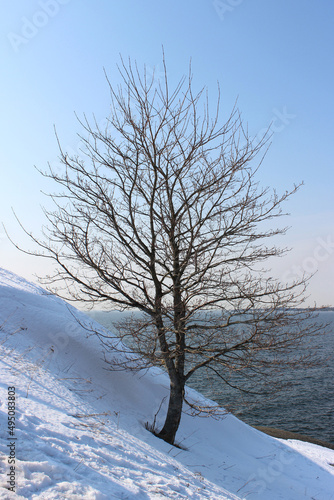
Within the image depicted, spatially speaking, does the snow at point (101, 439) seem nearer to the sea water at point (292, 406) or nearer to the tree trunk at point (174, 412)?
the tree trunk at point (174, 412)

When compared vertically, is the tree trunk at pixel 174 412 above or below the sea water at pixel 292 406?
below

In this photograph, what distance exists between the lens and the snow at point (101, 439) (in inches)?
148

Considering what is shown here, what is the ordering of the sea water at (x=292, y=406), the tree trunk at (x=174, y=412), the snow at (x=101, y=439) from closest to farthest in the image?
the snow at (x=101, y=439)
the tree trunk at (x=174, y=412)
the sea water at (x=292, y=406)

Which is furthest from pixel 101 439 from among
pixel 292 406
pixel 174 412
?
pixel 292 406

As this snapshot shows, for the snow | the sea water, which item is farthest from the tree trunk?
the sea water

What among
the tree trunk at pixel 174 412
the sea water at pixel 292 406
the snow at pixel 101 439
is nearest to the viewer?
the snow at pixel 101 439

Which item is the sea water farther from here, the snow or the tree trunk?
the tree trunk

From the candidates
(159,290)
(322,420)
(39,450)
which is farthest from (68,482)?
(322,420)

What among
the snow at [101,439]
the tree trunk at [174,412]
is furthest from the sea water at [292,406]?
the tree trunk at [174,412]

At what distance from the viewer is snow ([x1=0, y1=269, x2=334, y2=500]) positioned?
3756mm

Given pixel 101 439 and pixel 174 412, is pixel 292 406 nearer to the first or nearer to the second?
pixel 174 412

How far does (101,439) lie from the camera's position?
502cm

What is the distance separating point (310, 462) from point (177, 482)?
27.0 feet

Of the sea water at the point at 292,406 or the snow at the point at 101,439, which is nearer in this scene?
the snow at the point at 101,439
